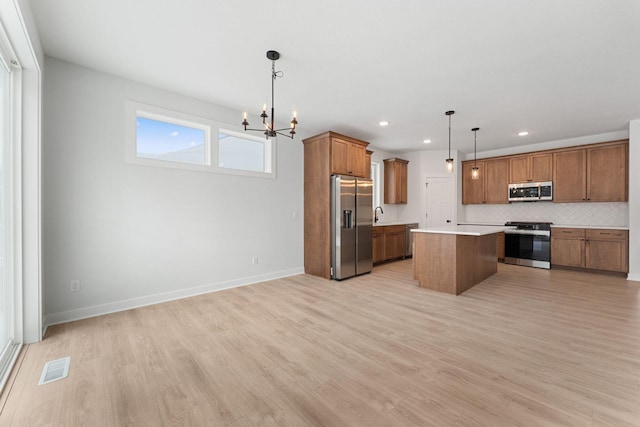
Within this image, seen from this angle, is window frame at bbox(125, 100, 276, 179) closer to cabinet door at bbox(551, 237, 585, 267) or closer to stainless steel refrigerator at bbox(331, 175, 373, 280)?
stainless steel refrigerator at bbox(331, 175, 373, 280)

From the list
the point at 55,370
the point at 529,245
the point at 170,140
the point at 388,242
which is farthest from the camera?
the point at 388,242

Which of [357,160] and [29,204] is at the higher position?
[357,160]

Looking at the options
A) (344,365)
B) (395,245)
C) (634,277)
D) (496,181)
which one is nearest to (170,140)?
(344,365)

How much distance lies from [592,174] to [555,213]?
41.4 inches

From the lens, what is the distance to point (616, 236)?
486 centimetres

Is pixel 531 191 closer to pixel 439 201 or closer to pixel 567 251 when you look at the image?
pixel 567 251

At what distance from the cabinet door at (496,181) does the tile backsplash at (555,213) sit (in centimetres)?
40

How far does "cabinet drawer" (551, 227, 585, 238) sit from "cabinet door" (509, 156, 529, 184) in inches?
49.6

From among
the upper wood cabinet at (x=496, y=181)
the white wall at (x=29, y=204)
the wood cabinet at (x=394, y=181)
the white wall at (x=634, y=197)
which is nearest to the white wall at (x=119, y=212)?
the white wall at (x=29, y=204)

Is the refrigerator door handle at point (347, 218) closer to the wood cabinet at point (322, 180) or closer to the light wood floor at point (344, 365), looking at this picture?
the wood cabinet at point (322, 180)

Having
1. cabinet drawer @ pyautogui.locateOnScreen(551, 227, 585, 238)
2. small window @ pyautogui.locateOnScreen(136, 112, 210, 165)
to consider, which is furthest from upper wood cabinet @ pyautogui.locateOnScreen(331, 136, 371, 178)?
cabinet drawer @ pyautogui.locateOnScreen(551, 227, 585, 238)

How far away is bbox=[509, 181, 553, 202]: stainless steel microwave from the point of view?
19.0 feet

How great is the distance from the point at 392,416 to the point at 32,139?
3570 mm

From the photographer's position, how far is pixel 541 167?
19.3 feet
